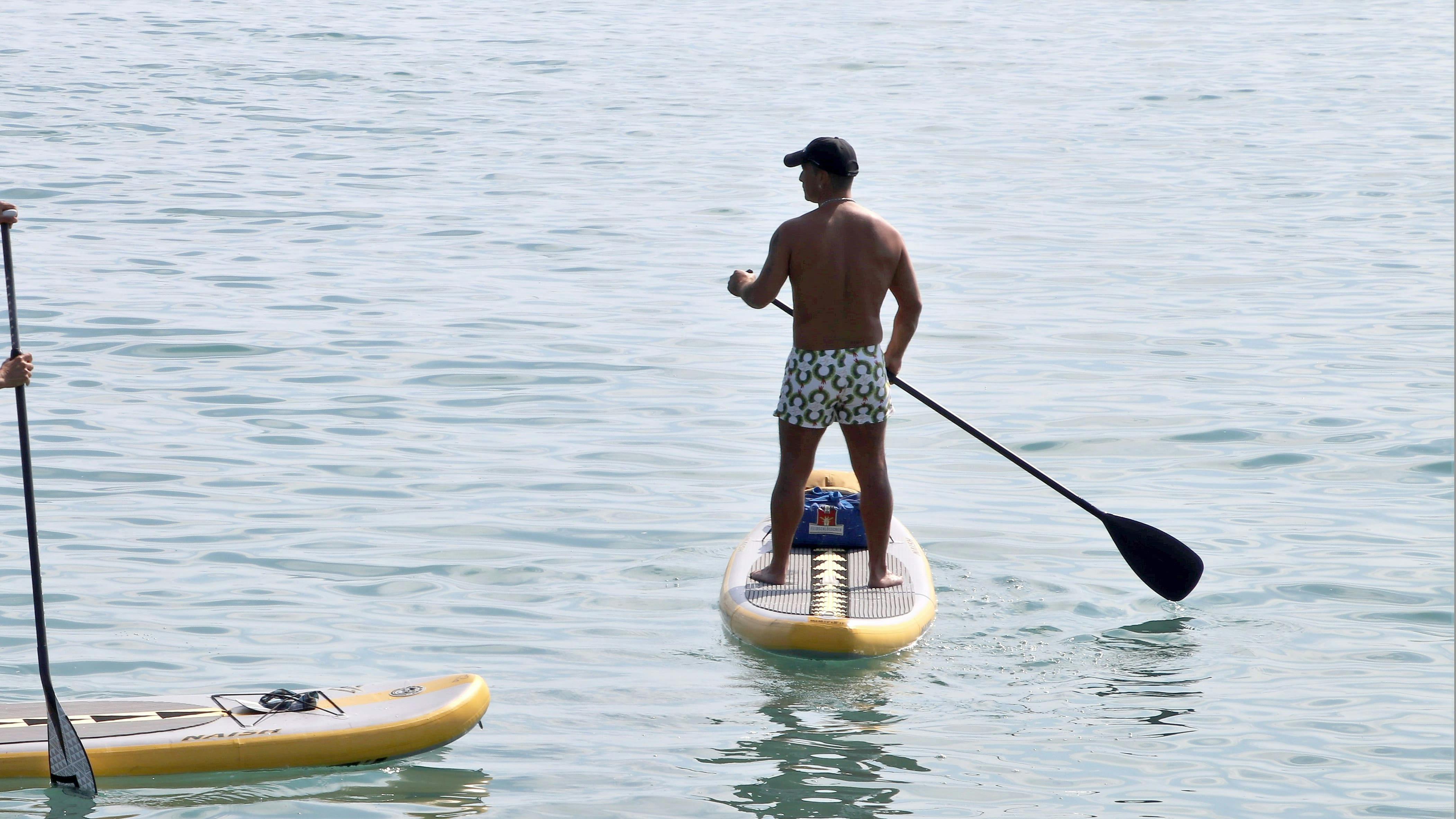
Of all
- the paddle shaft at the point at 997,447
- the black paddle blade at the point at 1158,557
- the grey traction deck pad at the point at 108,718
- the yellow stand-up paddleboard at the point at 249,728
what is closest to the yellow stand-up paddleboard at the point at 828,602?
the paddle shaft at the point at 997,447

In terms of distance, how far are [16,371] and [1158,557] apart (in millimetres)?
4689

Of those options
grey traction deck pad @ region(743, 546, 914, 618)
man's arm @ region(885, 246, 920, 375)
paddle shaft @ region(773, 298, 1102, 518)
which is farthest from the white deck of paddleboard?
man's arm @ region(885, 246, 920, 375)

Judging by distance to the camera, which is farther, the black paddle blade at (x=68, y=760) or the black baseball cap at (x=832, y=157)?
the black baseball cap at (x=832, y=157)

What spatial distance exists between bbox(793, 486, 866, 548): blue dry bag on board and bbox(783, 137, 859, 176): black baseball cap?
5.43 ft

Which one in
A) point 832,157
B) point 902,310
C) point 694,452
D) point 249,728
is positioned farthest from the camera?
point 694,452

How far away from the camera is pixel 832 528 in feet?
24.7

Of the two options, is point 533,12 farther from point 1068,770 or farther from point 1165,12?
point 1068,770

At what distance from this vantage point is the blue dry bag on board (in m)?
7.54

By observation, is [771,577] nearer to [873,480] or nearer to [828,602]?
[828,602]

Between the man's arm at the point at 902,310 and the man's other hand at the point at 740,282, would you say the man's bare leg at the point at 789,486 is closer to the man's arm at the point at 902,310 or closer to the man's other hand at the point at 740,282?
the man's arm at the point at 902,310

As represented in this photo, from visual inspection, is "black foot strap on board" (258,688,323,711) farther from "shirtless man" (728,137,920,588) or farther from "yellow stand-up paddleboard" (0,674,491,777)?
"shirtless man" (728,137,920,588)

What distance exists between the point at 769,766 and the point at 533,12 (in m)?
35.5

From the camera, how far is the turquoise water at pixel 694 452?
19.0 feet

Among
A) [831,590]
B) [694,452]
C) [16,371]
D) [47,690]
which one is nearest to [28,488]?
[16,371]
